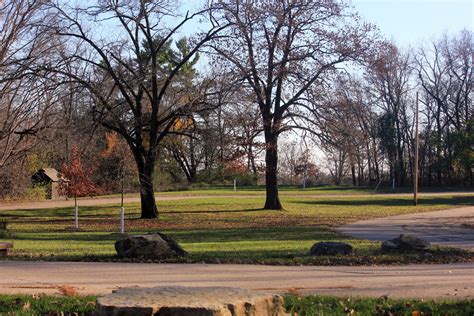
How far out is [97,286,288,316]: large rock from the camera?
5027 mm

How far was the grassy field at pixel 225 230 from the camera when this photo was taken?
1444 centimetres

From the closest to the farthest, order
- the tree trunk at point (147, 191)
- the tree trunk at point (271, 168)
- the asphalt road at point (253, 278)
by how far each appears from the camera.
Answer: the asphalt road at point (253, 278)
the tree trunk at point (147, 191)
the tree trunk at point (271, 168)

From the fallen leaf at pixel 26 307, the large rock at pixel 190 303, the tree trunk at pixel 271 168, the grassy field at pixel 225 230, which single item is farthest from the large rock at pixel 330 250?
the tree trunk at pixel 271 168

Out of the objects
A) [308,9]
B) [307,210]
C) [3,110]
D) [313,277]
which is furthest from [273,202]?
[313,277]

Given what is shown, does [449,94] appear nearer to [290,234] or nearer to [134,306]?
[290,234]

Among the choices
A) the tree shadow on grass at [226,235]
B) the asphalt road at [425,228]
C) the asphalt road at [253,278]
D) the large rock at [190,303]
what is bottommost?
the asphalt road at [425,228]

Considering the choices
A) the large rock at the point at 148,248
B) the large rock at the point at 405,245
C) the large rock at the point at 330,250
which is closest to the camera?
the large rock at the point at 148,248

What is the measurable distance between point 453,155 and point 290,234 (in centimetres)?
5311

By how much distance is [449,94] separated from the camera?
75125mm

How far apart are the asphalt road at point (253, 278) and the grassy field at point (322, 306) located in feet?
3.04

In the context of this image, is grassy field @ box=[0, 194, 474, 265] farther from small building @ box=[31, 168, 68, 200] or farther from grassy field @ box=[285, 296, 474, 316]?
small building @ box=[31, 168, 68, 200]

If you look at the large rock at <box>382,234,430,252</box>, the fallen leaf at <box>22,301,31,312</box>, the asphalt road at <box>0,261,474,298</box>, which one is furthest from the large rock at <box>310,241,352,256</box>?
the fallen leaf at <box>22,301,31,312</box>

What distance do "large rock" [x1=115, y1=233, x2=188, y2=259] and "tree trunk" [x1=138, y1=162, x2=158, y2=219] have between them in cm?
1738

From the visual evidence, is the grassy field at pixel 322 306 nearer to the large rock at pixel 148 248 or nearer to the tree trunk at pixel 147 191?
the large rock at pixel 148 248
